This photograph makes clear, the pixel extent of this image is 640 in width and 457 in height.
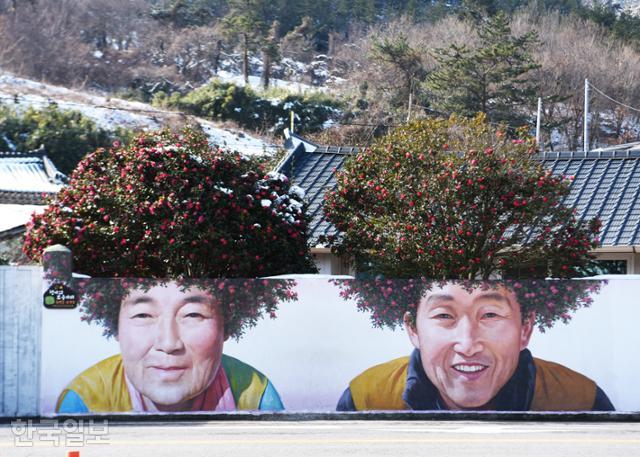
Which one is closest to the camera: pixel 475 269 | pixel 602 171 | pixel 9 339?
pixel 9 339

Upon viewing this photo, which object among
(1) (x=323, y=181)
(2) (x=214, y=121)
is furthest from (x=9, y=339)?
(2) (x=214, y=121)

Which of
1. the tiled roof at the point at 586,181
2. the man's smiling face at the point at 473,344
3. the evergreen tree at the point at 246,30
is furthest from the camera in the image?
the evergreen tree at the point at 246,30

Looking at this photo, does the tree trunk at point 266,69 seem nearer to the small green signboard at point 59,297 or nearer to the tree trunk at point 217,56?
the tree trunk at point 217,56

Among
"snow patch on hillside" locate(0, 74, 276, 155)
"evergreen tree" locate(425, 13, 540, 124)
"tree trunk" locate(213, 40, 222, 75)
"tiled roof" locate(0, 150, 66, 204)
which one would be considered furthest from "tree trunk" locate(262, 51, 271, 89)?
"tiled roof" locate(0, 150, 66, 204)

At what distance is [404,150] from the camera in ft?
56.4

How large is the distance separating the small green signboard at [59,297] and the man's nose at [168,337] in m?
1.16

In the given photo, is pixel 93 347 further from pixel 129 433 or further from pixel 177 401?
pixel 129 433

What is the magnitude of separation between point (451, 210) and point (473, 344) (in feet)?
10.4

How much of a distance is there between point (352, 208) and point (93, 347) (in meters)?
5.40

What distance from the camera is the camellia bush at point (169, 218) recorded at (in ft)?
51.2

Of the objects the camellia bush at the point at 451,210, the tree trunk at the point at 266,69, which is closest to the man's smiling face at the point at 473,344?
the camellia bush at the point at 451,210

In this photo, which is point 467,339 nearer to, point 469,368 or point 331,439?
point 469,368

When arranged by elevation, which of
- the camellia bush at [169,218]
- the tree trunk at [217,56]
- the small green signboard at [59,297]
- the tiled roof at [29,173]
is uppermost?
the tree trunk at [217,56]

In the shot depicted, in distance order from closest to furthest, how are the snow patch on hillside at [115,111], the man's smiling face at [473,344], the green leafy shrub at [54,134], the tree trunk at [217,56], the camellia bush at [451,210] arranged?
the man's smiling face at [473,344], the camellia bush at [451,210], the green leafy shrub at [54,134], the snow patch on hillside at [115,111], the tree trunk at [217,56]
